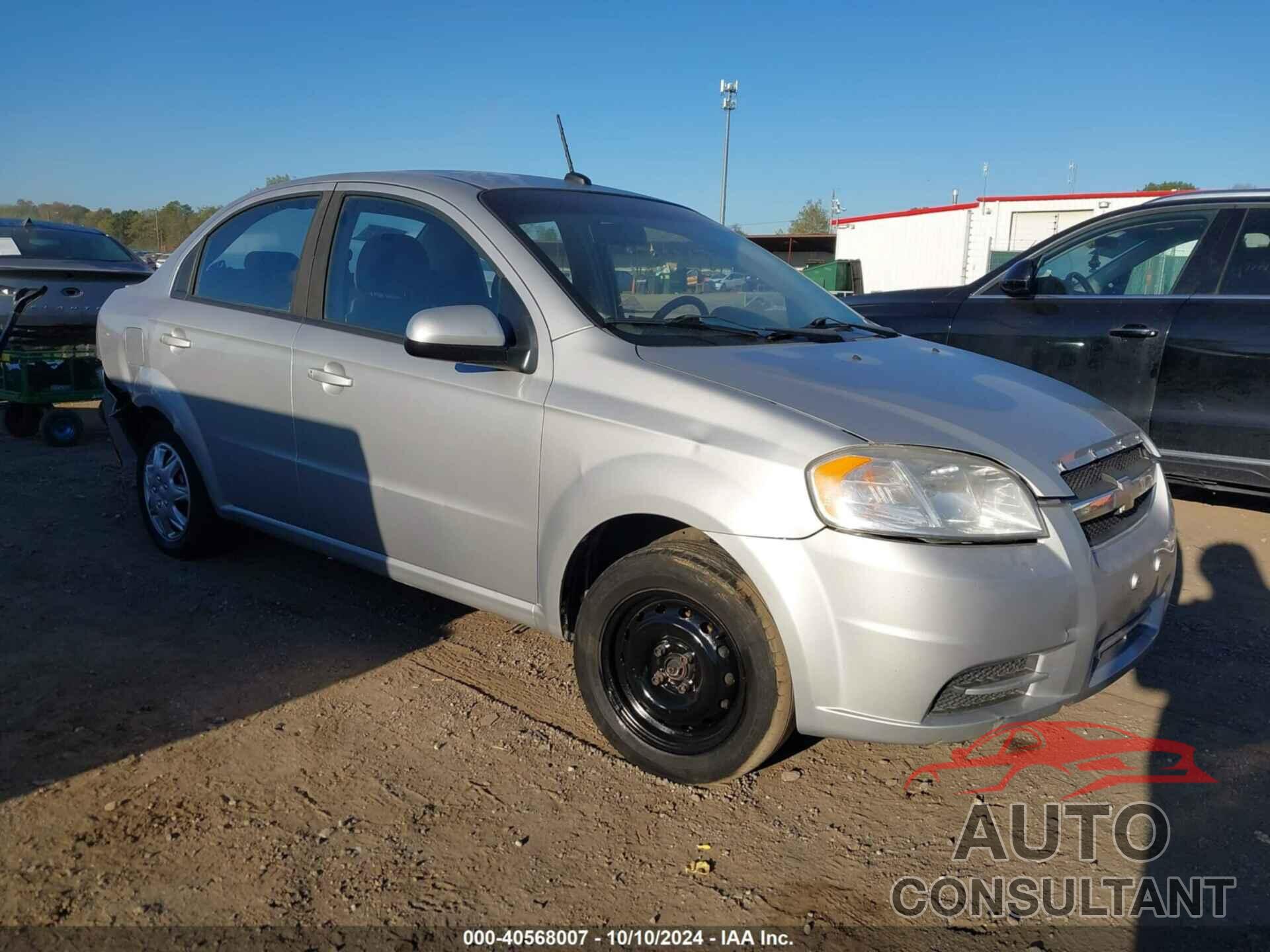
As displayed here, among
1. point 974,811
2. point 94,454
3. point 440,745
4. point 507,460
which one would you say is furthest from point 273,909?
point 94,454

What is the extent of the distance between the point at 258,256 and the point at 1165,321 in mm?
4617

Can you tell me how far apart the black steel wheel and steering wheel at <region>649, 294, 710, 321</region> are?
40.4 inches

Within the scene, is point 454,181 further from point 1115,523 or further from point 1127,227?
point 1127,227

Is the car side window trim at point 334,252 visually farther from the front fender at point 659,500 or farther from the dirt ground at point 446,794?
the dirt ground at point 446,794

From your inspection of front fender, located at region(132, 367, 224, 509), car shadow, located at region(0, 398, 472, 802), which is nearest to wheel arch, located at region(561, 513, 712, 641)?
car shadow, located at region(0, 398, 472, 802)

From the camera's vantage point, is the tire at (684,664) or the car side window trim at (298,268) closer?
the tire at (684,664)

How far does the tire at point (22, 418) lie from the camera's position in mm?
7617

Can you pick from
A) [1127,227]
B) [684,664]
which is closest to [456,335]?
[684,664]

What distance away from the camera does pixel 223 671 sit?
11.4 ft

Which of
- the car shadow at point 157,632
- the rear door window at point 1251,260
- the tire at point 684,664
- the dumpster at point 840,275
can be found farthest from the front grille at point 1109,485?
the dumpster at point 840,275

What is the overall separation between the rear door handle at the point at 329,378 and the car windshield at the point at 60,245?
604 centimetres

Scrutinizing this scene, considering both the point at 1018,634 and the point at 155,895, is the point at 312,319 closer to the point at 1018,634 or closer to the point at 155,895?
the point at 155,895

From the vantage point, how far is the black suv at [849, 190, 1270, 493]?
4977 millimetres

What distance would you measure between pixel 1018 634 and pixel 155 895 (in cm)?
217
